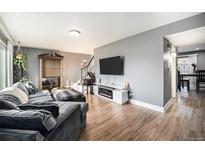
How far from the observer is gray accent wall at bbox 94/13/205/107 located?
306 centimetres

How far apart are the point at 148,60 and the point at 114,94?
65.9 inches

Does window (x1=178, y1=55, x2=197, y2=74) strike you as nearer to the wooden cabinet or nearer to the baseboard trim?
the baseboard trim

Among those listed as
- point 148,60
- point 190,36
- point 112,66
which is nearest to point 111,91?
point 112,66

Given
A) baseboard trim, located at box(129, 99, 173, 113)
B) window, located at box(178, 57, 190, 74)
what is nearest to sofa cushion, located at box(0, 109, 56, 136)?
baseboard trim, located at box(129, 99, 173, 113)

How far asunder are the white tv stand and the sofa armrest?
331 centimetres

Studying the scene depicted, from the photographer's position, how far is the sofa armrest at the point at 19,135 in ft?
3.19

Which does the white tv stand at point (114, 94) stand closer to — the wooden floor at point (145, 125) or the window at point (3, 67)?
the wooden floor at point (145, 125)

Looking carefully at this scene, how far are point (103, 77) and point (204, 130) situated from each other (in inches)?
160

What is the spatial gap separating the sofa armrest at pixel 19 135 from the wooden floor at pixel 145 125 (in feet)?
4.00

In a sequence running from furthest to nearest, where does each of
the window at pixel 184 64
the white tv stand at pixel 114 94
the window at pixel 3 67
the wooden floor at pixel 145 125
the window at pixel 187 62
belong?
the window at pixel 184 64 < the window at pixel 187 62 < the window at pixel 3 67 < the white tv stand at pixel 114 94 < the wooden floor at pixel 145 125

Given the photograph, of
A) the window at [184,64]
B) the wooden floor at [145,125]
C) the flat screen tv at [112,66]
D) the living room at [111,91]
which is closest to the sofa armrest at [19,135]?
the living room at [111,91]
